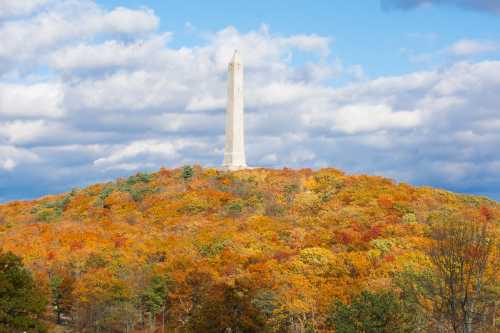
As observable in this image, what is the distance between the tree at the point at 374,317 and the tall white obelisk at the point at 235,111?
150ft

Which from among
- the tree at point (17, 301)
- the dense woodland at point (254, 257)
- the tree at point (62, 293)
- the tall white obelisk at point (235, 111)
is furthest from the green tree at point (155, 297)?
the tall white obelisk at point (235, 111)

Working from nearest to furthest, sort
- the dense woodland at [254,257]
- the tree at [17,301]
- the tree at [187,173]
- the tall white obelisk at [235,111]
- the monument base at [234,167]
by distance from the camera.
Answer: the dense woodland at [254,257] → the tree at [17,301] → the tall white obelisk at [235,111] → the monument base at [234,167] → the tree at [187,173]

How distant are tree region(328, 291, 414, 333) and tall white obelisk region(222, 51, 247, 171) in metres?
45.7

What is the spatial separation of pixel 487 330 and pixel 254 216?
34594 millimetres

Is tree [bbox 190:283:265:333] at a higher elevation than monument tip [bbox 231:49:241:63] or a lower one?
lower

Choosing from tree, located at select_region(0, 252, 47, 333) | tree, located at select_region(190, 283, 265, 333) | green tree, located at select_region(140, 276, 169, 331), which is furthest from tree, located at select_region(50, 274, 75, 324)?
tree, located at select_region(190, 283, 265, 333)

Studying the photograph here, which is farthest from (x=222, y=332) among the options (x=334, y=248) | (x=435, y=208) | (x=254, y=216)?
(x=435, y=208)

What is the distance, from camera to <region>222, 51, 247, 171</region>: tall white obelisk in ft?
250

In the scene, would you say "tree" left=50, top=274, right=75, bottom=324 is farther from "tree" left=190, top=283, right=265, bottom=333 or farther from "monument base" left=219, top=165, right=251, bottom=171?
"monument base" left=219, top=165, right=251, bottom=171

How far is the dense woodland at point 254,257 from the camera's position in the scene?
1380 inches

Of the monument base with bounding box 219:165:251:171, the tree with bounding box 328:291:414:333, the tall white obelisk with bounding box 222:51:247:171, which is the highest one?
the tall white obelisk with bounding box 222:51:247:171

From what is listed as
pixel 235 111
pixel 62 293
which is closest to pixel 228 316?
pixel 62 293

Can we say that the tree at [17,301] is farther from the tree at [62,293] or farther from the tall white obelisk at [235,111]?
the tall white obelisk at [235,111]

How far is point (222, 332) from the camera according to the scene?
3581 centimetres
